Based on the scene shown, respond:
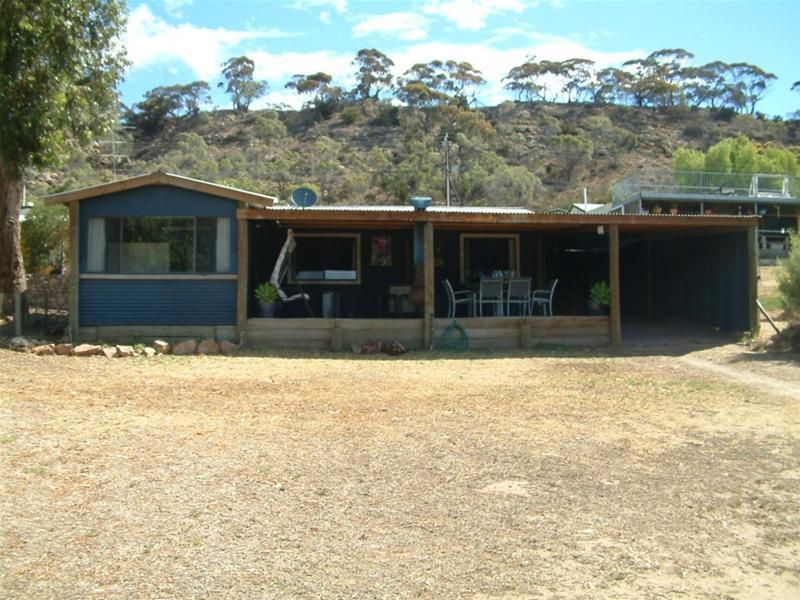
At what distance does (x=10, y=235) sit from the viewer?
13258 millimetres

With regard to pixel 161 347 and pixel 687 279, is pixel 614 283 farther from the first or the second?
pixel 161 347

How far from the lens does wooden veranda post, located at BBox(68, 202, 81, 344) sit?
11.6 meters

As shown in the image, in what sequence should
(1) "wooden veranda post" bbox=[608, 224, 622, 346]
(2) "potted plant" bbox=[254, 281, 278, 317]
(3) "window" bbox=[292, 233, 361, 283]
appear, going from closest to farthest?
(2) "potted plant" bbox=[254, 281, 278, 317]
(1) "wooden veranda post" bbox=[608, 224, 622, 346]
(3) "window" bbox=[292, 233, 361, 283]

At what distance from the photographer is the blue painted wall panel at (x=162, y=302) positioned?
11.7 metres

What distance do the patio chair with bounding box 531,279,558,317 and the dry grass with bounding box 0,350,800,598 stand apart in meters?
4.53

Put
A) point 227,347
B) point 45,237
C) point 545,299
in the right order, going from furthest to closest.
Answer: point 45,237, point 545,299, point 227,347

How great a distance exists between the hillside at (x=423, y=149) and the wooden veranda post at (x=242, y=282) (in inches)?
842

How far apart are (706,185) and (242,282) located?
24.2 meters

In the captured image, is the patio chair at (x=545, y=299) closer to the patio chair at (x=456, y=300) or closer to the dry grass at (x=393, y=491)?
the patio chair at (x=456, y=300)

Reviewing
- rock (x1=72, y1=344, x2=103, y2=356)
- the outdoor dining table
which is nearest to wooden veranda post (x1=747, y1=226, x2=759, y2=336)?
the outdoor dining table

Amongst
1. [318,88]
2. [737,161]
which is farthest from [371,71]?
[737,161]

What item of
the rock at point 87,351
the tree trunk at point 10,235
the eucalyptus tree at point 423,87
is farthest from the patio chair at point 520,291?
the eucalyptus tree at point 423,87

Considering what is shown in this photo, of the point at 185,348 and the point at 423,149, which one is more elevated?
the point at 423,149

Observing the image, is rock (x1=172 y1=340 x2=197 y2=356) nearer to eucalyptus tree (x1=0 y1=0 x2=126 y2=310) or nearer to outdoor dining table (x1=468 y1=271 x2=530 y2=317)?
eucalyptus tree (x1=0 y1=0 x2=126 y2=310)
